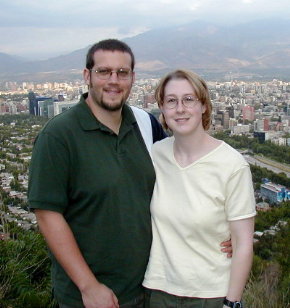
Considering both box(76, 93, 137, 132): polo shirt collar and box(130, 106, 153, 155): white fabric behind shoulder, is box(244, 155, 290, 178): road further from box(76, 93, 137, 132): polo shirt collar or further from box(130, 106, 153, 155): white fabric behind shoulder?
box(76, 93, 137, 132): polo shirt collar

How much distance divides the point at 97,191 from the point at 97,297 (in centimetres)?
22

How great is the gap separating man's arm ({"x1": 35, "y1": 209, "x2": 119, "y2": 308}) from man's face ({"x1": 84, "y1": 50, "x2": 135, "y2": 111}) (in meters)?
0.27

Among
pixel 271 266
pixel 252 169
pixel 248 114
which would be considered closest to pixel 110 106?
pixel 271 266

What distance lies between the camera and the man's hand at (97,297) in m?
1.04

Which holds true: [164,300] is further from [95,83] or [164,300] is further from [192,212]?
[95,83]

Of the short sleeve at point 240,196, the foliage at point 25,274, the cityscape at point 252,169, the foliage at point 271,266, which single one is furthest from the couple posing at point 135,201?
the foliage at point 271,266

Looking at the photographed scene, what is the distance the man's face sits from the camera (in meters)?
1.10

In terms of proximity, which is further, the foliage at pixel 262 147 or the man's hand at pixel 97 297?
the foliage at pixel 262 147

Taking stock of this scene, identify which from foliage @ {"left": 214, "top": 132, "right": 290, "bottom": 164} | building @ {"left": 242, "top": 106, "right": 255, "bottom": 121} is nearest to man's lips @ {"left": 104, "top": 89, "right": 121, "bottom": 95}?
foliage @ {"left": 214, "top": 132, "right": 290, "bottom": 164}

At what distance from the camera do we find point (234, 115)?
81.6 feet

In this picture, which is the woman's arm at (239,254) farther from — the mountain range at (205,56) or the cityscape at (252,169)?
the mountain range at (205,56)

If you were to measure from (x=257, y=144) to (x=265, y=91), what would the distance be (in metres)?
20.9

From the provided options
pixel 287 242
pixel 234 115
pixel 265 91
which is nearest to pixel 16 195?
pixel 287 242

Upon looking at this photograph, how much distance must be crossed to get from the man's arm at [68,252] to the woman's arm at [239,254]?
28cm
